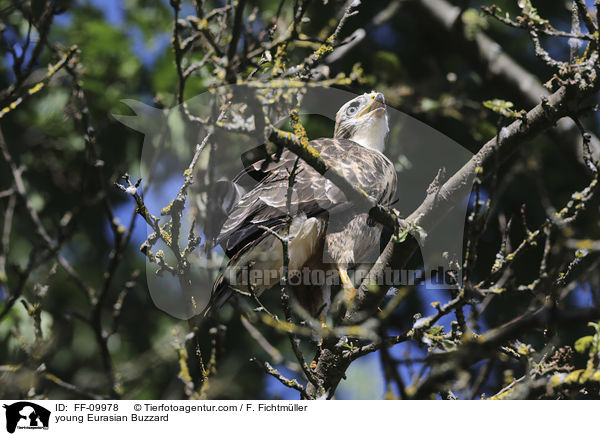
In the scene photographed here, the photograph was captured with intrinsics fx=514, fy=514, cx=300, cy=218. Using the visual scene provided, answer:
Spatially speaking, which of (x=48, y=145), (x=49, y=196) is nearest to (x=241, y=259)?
(x=49, y=196)

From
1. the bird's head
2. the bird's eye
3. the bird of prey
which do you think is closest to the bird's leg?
the bird of prey

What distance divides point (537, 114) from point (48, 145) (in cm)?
317

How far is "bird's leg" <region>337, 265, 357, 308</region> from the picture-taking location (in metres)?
2.19

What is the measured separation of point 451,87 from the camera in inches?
151

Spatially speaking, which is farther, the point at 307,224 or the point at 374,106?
the point at 374,106

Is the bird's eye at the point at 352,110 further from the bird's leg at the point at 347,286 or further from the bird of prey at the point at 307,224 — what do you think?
the bird's leg at the point at 347,286

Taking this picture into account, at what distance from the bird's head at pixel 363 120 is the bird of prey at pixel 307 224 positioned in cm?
17

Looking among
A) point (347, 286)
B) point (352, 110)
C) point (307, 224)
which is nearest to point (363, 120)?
point (352, 110)

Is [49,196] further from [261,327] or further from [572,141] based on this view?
[572,141]
